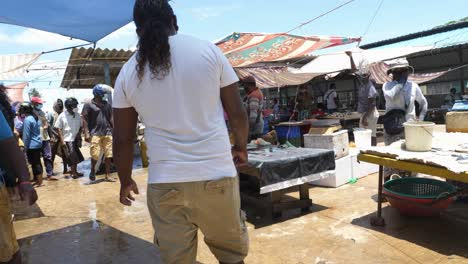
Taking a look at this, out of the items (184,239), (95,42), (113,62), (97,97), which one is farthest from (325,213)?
(113,62)

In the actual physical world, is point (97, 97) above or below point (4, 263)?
above

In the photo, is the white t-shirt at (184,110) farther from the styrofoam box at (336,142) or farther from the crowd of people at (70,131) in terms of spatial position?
the crowd of people at (70,131)

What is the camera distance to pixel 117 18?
4195 millimetres

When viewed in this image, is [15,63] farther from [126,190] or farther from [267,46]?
[126,190]

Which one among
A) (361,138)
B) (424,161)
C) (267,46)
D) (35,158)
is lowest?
(35,158)

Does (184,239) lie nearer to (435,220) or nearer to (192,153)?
(192,153)

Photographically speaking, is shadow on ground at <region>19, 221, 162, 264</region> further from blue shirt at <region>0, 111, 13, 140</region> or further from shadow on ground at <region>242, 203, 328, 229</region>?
Result: blue shirt at <region>0, 111, 13, 140</region>

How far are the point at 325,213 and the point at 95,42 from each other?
3.70 meters

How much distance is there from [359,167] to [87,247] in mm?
4116

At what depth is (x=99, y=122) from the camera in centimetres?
729

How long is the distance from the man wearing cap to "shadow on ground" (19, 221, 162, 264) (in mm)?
2927

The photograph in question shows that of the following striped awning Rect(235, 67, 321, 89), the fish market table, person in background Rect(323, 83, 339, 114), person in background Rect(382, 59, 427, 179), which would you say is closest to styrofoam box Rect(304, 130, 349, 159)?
person in background Rect(382, 59, 427, 179)

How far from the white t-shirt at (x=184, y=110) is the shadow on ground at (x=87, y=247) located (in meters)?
2.04

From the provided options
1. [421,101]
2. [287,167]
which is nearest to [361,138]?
[421,101]
